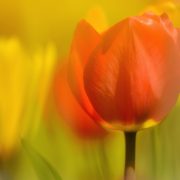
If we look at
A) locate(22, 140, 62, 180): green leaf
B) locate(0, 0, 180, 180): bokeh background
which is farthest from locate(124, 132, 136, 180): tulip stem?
locate(22, 140, 62, 180): green leaf

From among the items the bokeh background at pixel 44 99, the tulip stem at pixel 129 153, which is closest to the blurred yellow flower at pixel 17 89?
the bokeh background at pixel 44 99

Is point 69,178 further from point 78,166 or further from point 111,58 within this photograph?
point 111,58

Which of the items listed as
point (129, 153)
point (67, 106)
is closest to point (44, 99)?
point (67, 106)

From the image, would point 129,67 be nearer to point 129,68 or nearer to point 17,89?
point 129,68

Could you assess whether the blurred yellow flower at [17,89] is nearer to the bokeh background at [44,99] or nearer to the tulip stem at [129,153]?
the bokeh background at [44,99]

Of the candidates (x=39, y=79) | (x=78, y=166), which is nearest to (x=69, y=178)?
(x=78, y=166)

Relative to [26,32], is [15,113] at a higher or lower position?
lower

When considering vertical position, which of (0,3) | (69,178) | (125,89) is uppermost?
(0,3)

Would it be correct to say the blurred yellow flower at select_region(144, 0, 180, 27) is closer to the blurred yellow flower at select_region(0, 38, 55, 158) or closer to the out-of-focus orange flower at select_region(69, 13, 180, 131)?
the out-of-focus orange flower at select_region(69, 13, 180, 131)
